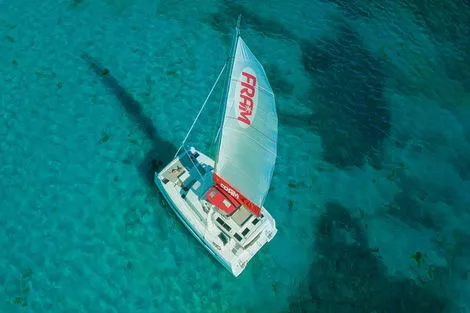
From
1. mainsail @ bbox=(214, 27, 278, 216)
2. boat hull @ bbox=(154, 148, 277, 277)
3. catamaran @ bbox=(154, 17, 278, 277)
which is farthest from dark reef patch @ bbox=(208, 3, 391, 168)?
mainsail @ bbox=(214, 27, 278, 216)

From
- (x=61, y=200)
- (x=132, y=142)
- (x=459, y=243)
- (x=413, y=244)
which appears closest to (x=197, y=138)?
(x=132, y=142)

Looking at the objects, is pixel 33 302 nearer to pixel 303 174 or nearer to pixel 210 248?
pixel 210 248

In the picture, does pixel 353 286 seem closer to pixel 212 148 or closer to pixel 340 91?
pixel 212 148

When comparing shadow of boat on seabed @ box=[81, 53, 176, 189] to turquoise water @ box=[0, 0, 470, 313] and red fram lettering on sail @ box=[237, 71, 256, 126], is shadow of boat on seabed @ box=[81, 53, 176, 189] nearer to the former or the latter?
turquoise water @ box=[0, 0, 470, 313]

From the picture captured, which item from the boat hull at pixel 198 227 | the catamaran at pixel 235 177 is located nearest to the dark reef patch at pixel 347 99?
the catamaran at pixel 235 177

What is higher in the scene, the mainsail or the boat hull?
the mainsail

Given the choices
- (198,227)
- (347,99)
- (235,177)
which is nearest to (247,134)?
(235,177)

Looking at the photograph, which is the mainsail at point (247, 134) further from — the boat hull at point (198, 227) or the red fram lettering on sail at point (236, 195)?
the boat hull at point (198, 227)
